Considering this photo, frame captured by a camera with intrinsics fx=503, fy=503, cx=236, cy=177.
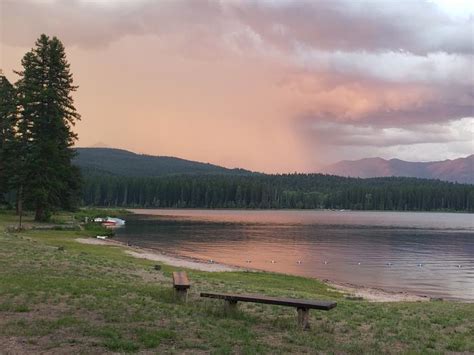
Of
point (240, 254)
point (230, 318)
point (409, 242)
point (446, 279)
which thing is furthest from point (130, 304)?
point (409, 242)

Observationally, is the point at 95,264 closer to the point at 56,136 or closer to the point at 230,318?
the point at 230,318

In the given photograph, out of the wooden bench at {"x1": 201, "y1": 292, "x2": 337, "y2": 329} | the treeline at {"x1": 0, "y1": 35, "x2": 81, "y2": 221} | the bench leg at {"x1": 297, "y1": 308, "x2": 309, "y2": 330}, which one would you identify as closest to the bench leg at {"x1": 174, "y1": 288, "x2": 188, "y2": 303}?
the wooden bench at {"x1": 201, "y1": 292, "x2": 337, "y2": 329}

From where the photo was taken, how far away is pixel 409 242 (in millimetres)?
72625

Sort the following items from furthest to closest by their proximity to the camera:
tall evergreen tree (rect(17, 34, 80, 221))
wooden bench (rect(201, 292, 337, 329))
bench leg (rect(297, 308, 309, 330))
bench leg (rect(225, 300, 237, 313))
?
tall evergreen tree (rect(17, 34, 80, 221)), bench leg (rect(225, 300, 237, 313)), bench leg (rect(297, 308, 309, 330)), wooden bench (rect(201, 292, 337, 329))

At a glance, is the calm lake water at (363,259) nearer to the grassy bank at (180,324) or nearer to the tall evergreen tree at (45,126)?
the tall evergreen tree at (45,126)

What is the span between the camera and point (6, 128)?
62656 mm

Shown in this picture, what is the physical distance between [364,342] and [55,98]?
49.7m

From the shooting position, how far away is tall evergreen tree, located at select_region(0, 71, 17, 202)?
58.8 m

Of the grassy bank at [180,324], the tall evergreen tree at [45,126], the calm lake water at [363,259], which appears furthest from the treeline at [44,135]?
the grassy bank at [180,324]

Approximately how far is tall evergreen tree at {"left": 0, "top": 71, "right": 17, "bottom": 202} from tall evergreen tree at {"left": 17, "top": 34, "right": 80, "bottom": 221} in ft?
16.9

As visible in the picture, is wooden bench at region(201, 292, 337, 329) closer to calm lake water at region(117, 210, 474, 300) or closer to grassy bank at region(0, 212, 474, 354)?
grassy bank at region(0, 212, 474, 354)

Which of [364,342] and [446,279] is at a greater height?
[364,342]

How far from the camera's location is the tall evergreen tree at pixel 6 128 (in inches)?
2313

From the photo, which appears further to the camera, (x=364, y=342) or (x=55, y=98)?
(x=55, y=98)
